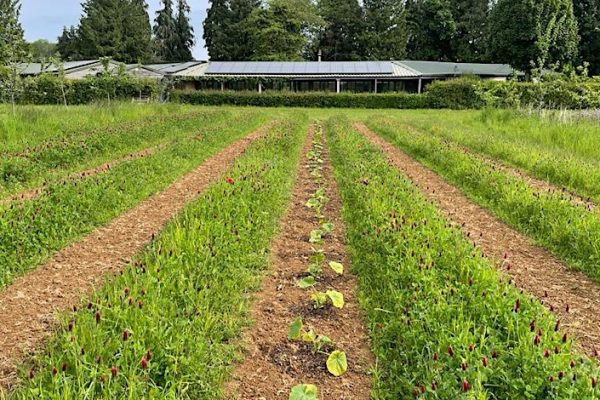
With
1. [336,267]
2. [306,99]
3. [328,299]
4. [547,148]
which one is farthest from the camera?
[306,99]

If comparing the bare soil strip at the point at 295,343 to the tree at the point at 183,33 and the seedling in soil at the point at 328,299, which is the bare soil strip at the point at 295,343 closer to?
the seedling in soil at the point at 328,299

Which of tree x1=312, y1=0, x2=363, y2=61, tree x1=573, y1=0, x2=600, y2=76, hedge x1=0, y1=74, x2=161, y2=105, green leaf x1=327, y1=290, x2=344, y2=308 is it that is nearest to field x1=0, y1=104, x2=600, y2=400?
green leaf x1=327, y1=290, x2=344, y2=308

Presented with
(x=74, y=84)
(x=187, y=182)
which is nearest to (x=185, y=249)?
(x=187, y=182)

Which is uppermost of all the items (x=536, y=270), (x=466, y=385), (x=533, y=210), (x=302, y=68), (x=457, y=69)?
(x=302, y=68)

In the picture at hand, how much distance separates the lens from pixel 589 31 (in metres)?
42.0

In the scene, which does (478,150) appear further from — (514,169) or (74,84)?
(74,84)

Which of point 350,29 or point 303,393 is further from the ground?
point 350,29

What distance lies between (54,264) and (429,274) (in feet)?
11.3

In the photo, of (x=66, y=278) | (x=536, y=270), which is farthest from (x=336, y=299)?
(x=66, y=278)

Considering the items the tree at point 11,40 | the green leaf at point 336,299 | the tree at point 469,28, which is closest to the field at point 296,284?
the green leaf at point 336,299

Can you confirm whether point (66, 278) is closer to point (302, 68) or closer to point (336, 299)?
point (336, 299)

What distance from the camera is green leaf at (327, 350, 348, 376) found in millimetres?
2918

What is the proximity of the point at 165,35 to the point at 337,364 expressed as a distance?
64.3 m

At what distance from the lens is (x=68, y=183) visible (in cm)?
641
